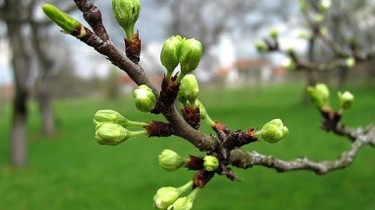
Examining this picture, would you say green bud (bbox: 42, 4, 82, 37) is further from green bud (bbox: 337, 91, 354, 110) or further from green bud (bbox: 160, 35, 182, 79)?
green bud (bbox: 337, 91, 354, 110)

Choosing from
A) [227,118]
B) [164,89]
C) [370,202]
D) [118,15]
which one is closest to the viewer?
[118,15]

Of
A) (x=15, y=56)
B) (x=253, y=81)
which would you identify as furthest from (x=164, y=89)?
(x=253, y=81)

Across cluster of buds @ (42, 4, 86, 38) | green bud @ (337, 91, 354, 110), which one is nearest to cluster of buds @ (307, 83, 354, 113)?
green bud @ (337, 91, 354, 110)

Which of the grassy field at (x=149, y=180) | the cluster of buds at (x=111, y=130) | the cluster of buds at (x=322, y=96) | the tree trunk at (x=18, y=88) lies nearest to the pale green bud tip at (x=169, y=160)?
the cluster of buds at (x=111, y=130)

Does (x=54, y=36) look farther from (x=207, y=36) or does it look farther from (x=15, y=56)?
(x=15, y=56)

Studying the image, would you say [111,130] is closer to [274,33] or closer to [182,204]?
[182,204]

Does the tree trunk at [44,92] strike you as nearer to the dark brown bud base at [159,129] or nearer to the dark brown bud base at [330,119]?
the dark brown bud base at [330,119]
